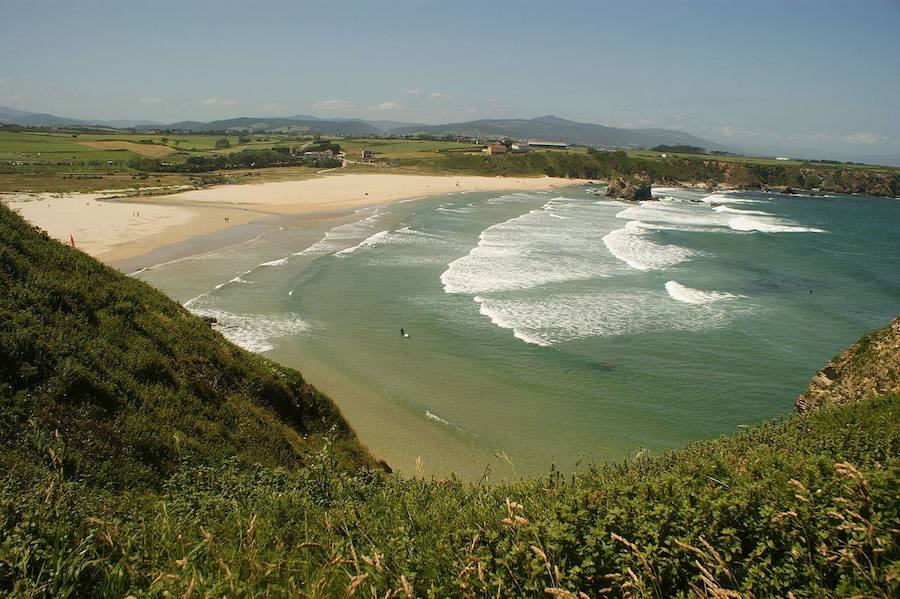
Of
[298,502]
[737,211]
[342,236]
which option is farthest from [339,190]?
[298,502]

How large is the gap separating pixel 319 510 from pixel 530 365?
1754 cm

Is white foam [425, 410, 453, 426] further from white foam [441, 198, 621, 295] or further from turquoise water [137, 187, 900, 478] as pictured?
white foam [441, 198, 621, 295]

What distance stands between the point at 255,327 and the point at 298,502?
2174 centimetres

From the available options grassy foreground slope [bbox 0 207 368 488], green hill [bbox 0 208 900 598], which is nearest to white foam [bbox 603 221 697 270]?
green hill [bbox 0 208 900 598]

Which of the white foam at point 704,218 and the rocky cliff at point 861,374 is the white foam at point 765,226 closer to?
the white foam at point 704,218

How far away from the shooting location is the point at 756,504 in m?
5.80

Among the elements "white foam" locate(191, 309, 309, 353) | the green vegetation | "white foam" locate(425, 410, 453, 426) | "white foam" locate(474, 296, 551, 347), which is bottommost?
"white foam" locate(425, 410, 453, 426)

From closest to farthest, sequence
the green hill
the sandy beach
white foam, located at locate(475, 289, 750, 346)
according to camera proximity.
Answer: the green hill, white foam, located at locate(475, 289, 750, 346), the sandy beach

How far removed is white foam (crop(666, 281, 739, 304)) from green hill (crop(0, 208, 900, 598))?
77.1ft

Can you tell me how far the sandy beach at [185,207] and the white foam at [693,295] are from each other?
1650 inches

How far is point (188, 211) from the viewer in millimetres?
66125

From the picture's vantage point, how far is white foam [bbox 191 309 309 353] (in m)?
25.5

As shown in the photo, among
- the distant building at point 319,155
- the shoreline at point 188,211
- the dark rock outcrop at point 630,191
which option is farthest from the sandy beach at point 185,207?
the distant building at point 319,155

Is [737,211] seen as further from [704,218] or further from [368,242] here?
[368,242]
